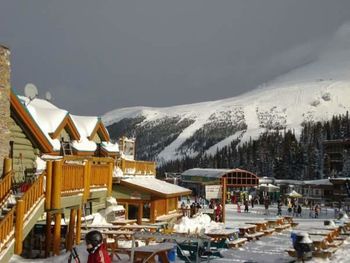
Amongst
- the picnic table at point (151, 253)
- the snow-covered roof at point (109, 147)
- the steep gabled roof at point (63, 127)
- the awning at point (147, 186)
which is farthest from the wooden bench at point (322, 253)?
the snow-covered roof at point (109, 147)

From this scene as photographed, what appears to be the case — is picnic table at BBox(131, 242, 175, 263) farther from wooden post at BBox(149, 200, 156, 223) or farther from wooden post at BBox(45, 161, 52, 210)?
wooden post at BBox(149, 200, 156, 223)

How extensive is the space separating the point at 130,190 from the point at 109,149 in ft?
8.92

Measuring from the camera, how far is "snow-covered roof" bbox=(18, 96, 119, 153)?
68.3 ft

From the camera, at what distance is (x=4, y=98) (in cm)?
1447

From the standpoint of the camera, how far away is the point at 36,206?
1230 centimetres

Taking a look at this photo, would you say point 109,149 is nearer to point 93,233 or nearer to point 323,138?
point 93,233

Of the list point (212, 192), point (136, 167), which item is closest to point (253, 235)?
point (212, 192)

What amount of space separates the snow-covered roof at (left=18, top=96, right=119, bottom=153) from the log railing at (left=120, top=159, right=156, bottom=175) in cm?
125

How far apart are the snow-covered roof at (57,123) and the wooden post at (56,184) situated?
17.4 ft

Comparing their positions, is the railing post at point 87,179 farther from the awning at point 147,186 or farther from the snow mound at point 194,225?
the awning at point 147,186

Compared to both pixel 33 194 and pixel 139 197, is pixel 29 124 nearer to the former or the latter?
pixel 33 194

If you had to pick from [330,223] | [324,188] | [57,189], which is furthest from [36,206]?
[324,188]

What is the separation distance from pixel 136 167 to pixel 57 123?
27.9 ft

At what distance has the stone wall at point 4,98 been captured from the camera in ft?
47.1
